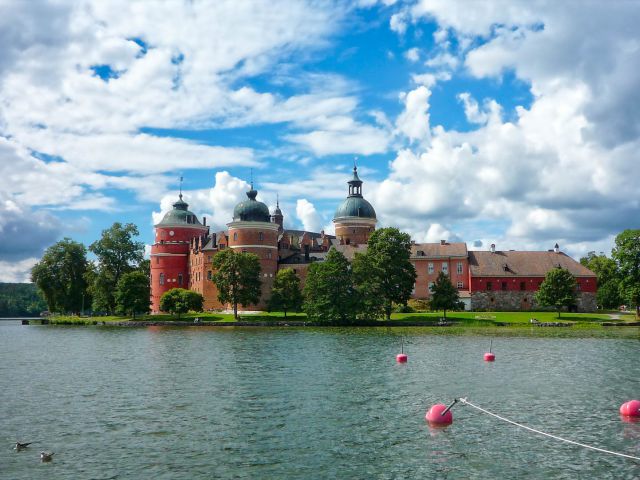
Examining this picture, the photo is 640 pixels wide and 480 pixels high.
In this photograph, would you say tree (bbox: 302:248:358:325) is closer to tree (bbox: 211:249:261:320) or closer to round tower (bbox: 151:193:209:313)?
tree (bbox: 211:249:261:320)

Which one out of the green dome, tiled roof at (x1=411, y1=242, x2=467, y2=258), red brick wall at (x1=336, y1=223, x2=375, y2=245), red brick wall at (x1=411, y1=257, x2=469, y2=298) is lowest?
red brick wall at (x1=411, y1=257, x2=469, y2=298)

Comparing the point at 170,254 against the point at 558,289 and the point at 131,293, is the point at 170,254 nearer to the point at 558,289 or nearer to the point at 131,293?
the point at 131,293

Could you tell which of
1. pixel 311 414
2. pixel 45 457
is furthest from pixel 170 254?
pixel 45 457

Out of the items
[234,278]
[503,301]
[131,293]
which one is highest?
[234,278]

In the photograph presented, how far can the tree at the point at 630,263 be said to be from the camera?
7975 centimetres

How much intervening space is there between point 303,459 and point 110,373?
2127 cm

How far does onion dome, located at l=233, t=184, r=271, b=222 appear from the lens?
342 ft

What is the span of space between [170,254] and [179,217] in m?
6.92

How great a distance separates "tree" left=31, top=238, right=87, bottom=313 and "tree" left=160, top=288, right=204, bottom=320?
2267 cm

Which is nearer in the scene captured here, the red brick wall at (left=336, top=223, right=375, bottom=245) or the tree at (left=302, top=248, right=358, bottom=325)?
the tree at (left=302, top=248, right=358, bottom=325)

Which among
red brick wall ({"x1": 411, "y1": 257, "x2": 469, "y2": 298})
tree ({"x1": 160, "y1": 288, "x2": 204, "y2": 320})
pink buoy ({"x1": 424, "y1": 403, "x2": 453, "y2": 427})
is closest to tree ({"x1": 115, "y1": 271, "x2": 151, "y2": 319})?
tree ({"x1": 160, "y1": 288, "x2": 204, "y2": 320})

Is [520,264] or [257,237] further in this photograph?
[257,237]

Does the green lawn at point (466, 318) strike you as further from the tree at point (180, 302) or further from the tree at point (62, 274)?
the tree at point (62, 274)

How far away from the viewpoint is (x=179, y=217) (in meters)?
116
